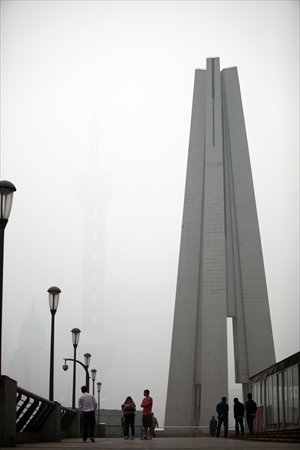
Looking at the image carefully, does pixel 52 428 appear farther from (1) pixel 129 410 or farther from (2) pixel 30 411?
(1) pixel 129 410

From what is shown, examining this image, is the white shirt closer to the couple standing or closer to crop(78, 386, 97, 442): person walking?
crop(78, 386, 97, 442): person walking

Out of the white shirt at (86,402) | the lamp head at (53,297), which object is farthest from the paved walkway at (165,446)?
the lamp head at (53,297)

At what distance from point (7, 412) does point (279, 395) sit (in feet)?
54.2

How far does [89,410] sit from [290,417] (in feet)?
30.1

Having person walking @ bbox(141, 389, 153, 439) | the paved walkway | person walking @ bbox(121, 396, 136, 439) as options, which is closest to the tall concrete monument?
person walking @ bbox(121, 396, 136, 439)

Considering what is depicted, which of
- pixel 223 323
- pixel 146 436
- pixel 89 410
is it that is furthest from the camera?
pixel 223 323

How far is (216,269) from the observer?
2201 inches

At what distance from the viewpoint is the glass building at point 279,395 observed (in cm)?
2323

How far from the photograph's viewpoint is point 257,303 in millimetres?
57719

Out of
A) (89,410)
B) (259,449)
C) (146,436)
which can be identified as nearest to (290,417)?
(146,436)

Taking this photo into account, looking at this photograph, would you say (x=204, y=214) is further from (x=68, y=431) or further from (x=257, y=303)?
(x=68, y=431)

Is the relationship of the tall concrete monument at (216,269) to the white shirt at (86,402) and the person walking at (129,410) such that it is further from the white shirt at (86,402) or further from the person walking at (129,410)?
the white shirt at (86,402)

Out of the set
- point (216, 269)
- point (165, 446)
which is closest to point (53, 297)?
point (165, 446)

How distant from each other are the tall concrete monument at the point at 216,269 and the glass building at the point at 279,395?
2254cm
